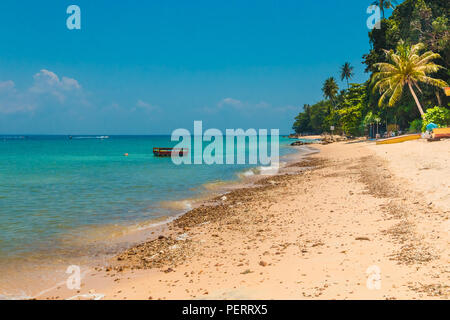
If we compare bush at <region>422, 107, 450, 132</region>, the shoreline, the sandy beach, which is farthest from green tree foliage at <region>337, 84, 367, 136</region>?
the sandy beach

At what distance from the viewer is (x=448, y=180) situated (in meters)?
13.0

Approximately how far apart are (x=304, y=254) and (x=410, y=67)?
43.2 meters

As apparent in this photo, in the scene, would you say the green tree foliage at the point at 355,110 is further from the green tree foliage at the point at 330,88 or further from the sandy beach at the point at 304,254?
the sandy beach at the point at 304,254

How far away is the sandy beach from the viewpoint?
5.95 meters

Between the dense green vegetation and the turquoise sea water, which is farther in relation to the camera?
the dense green vegetation

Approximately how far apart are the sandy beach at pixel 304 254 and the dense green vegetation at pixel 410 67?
3379 centimetres

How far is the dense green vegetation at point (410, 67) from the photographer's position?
Answer: 138 feet

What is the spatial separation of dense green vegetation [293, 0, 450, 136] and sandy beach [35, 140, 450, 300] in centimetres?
3379

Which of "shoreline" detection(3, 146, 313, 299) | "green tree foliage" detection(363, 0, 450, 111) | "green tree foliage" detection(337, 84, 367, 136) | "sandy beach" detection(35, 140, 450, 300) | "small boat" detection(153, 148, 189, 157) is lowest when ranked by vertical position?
"shoreline" detection(3, 146, 313, 299)

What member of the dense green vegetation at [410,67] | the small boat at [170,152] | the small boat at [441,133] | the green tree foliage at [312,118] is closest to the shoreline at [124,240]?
the small boat at [441,133]

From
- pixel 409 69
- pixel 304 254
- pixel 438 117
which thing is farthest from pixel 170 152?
pixel 304 254

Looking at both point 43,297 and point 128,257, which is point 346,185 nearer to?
point 128,257

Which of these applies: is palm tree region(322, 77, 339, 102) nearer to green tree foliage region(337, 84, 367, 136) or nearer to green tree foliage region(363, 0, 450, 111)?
green tree foliage region(337, 84, 367, 136)

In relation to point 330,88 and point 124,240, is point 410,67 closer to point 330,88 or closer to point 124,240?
point 124,240
